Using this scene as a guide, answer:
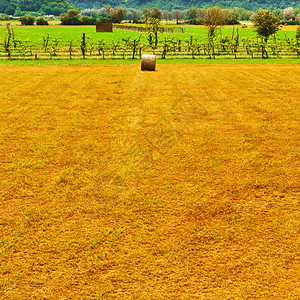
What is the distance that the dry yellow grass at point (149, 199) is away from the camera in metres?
6.85

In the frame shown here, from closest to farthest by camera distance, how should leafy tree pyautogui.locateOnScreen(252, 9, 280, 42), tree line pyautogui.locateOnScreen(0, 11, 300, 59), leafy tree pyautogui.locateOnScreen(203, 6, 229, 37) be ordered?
tree line pyautogui.locateOnScreen(0, 11, 300, 59) → leafy tree pyautogui.locateOnScreen(252, 9, 280, 42) → leafy tree pyautogui.locateOnScreen(203, 6, 229, 37)

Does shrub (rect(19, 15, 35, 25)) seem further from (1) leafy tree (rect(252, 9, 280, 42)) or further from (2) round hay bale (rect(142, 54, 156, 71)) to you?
(2) round hay bale (rect(142, 54, 156, 71))

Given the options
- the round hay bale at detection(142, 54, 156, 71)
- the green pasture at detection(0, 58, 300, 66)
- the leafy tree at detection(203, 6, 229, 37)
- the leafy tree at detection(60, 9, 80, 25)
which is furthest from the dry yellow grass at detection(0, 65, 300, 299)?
the leafy tree at detection(60, 9, 80, 25)

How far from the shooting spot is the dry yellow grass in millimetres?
6848

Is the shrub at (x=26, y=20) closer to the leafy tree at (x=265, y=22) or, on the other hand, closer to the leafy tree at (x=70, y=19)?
the leafy tree at (x=70, y=19)

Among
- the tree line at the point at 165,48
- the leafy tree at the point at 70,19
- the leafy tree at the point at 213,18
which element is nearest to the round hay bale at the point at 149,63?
the tree line at the point at 165,48

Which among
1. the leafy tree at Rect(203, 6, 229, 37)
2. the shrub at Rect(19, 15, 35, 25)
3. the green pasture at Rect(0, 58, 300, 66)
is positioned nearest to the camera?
the green pasture at Rect(0, 58, 300, 66)

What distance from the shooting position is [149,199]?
9.70 meters

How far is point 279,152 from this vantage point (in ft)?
42.5

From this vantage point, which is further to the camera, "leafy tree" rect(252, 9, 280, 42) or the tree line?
"leafy tree" rect(252, 9, 280, 42)

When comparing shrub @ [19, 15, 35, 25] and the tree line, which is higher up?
shrub @ [19, 15, 35, 25]

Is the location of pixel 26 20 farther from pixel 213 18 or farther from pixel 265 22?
pixel 265 22

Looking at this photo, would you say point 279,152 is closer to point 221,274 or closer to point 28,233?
point 221,274

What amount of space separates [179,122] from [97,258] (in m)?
10.2
